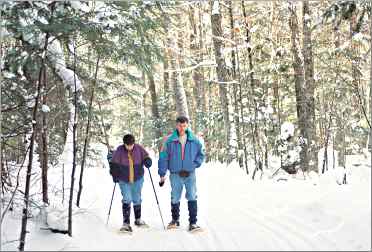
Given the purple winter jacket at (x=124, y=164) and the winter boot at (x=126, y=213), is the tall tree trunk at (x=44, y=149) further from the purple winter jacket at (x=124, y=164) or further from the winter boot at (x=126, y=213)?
the winter boot at (x=126, y=213)

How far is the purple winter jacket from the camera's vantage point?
7047mm

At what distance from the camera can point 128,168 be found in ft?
23.1

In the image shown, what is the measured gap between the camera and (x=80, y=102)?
7453 millimetres

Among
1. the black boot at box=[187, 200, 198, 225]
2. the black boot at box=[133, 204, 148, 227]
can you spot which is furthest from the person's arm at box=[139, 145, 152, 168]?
the black boot at box=[187, 200, 198, 225]

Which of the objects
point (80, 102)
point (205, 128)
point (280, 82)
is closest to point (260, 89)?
point (280, 82)

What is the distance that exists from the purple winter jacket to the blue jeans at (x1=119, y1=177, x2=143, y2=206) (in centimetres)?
10

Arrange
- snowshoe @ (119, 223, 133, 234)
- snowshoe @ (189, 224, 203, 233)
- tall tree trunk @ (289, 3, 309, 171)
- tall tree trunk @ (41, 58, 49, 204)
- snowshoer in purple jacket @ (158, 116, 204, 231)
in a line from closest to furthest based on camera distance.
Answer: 1. tall tree trunk @ (41, 58, 49, 204)
2. snowshoe @ (189, 224, 203, 233)
3. snowshoe @ (119, 223, 133, 234)
4. snowshoer in purple jacket @ (158, 116, 204, 231)
5. tall tree trunk @ (289, 3, 309, 171)

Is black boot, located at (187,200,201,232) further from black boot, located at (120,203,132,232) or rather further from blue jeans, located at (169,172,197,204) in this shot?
black boot, located at (120,203,132,232)

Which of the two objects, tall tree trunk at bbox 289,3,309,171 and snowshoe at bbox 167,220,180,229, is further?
tall tree trunk at bbox 289,3,309,171

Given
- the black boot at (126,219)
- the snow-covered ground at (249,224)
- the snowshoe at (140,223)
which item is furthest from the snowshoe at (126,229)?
the snowshoe at (140,223)

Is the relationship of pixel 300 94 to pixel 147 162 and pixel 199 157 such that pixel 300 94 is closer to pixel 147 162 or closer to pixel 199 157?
pixel 199 157

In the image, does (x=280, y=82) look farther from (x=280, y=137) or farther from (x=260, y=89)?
(x=280, y=137)

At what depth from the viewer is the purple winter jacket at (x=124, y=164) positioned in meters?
7.05

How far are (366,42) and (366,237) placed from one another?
4.52 m
